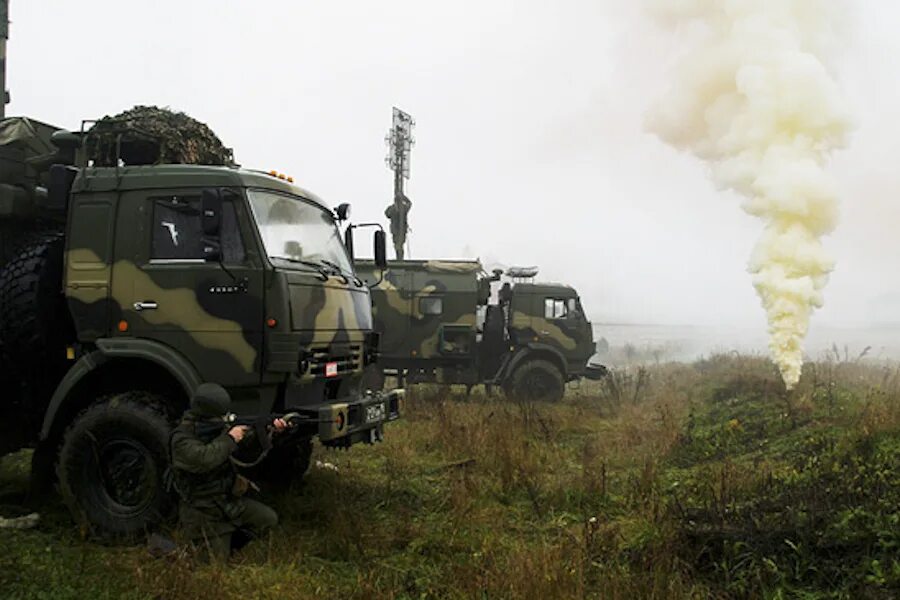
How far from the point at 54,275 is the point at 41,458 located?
5.06ft

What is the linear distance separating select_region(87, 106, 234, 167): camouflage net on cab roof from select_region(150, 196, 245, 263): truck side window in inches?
42.0

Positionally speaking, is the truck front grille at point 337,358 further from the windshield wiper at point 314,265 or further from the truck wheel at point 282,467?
the truck wheel at point 282,467

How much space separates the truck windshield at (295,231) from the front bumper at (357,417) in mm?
1242

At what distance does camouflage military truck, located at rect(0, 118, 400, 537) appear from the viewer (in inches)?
215

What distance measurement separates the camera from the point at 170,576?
4.25 meters

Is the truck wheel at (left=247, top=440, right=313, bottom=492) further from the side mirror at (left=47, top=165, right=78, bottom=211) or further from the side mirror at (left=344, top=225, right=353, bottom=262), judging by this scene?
the side mirror at (left=47, top=165, right=78, bottom=211)

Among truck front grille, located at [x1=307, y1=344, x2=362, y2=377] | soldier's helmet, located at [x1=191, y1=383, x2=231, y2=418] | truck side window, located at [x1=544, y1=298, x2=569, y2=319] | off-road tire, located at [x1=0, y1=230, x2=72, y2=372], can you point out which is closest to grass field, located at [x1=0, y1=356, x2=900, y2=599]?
soldier's helmet, located at [x1=191, y1=383, x2=231, y2=418]

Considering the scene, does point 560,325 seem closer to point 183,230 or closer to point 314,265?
point 314,265

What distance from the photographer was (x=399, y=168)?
29.4 m

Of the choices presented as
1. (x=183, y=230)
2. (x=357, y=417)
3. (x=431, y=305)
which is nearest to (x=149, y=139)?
(x=183, y=230)

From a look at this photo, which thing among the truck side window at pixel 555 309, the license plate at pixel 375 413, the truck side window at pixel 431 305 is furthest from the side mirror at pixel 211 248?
the truck side window at pixel 555 309

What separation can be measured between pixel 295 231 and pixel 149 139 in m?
1.80

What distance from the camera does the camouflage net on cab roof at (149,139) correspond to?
21.5 feet

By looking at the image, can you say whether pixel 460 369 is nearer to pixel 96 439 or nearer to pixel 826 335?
pixel 96 439
